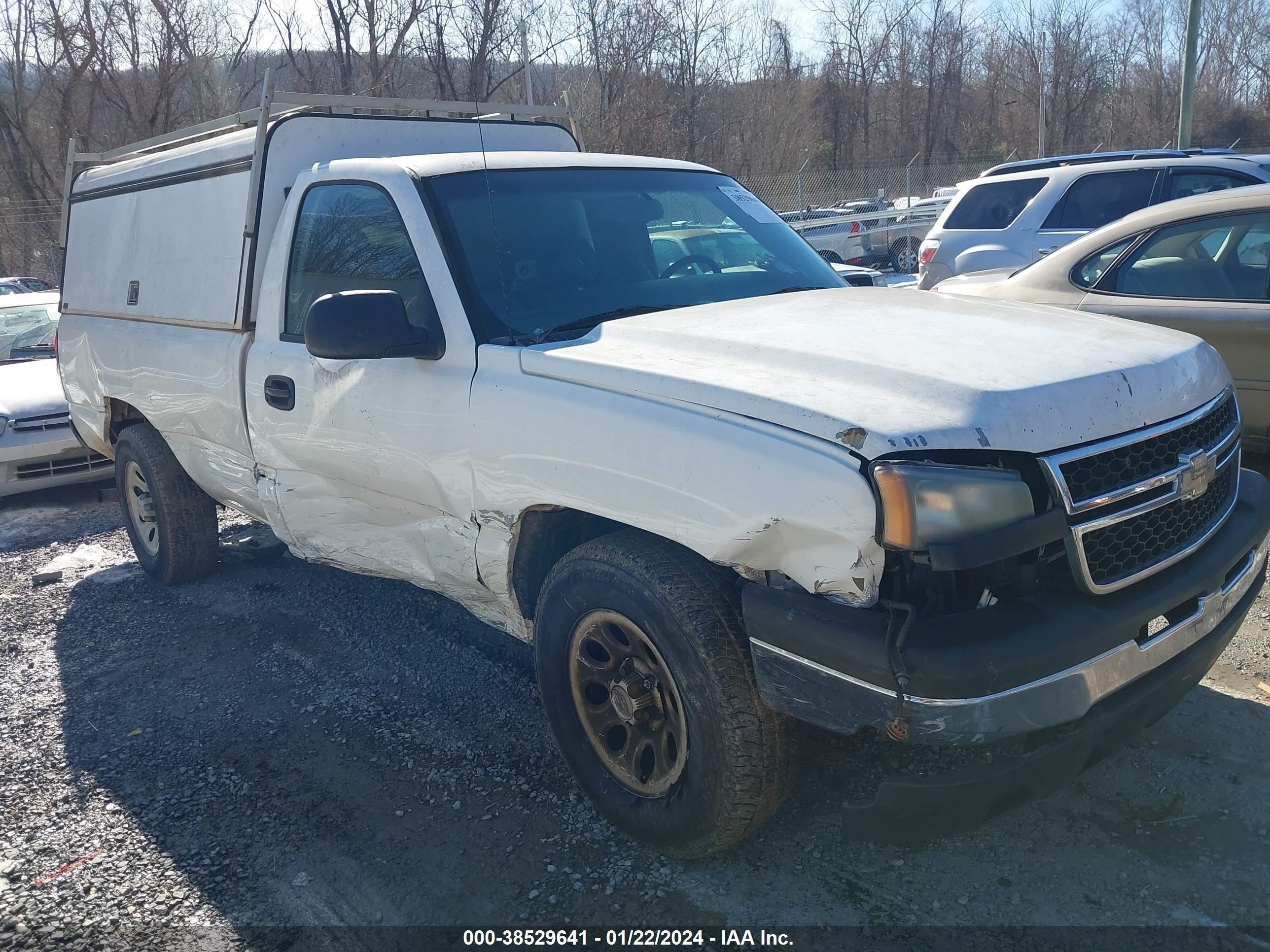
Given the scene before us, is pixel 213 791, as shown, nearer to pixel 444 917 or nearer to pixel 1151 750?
pixel 444 917

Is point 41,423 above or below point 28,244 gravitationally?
below

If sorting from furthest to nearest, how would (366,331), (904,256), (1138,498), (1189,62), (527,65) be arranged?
(904,256)
(1189,62)
(527,65)
(366,331)
(1138,498)

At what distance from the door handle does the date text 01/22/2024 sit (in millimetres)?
2104

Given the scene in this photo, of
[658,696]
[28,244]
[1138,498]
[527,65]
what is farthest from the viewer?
[28,244]

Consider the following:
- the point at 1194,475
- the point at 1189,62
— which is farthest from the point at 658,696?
the point at 1189,62

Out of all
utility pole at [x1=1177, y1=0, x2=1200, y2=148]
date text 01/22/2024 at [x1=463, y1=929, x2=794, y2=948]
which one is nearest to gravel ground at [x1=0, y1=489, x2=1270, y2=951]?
date text 01/22/2024 at [x1=463, y1=929, x2=794, y2=948]

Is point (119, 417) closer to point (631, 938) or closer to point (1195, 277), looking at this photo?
point (631, 938)

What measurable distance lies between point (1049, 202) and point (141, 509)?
8323 mm

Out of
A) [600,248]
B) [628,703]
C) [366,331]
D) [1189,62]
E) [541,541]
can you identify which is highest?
[1189,62]

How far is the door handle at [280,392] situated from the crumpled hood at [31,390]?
4138 mm

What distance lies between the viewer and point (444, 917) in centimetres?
281

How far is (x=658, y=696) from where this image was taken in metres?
2.81

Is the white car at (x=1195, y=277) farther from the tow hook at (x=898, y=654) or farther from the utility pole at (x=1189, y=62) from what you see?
the utility pole at (x=1189, y=62)

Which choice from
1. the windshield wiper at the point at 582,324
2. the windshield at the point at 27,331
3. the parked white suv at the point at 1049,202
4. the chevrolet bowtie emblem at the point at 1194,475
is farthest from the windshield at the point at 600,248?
the windshield at the point at 27,331
